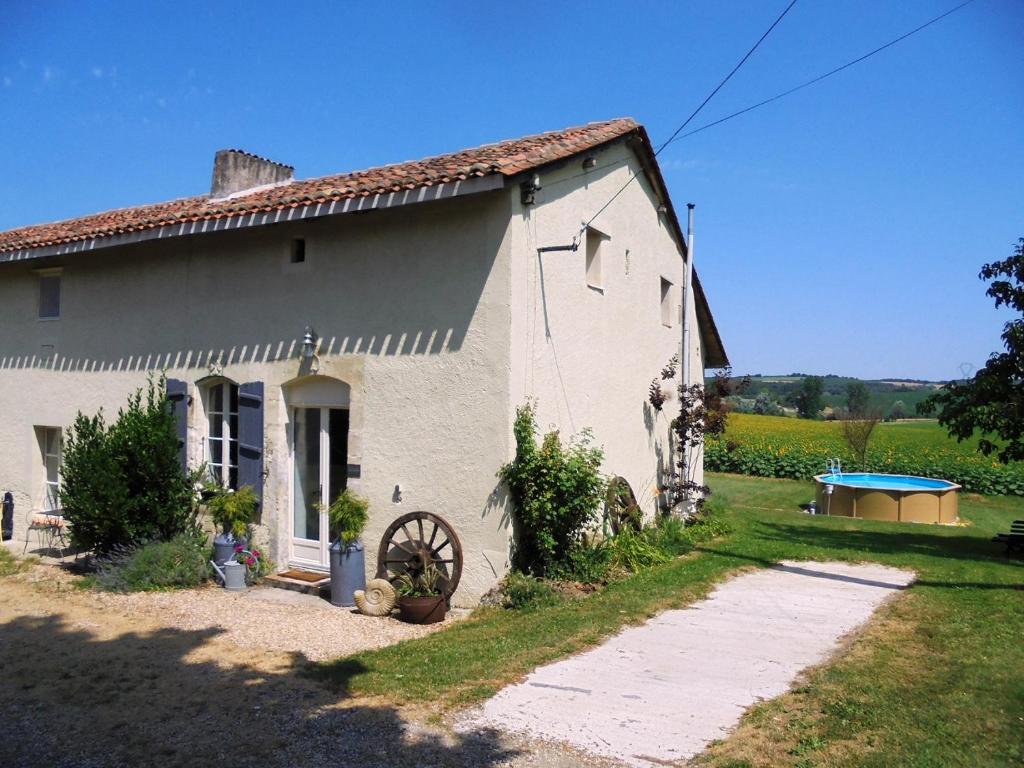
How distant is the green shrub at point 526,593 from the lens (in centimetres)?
834

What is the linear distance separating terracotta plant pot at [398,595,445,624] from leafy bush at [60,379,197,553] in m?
4.10

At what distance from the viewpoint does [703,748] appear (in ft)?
16.0

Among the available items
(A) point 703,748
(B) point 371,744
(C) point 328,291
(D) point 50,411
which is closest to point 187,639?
(B) point 371,744

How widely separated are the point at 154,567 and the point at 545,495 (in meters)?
5.05

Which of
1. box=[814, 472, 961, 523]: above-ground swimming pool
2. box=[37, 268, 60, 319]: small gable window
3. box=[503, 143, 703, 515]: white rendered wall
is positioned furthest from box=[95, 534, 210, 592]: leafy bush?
box=[814, 472, 961, 523]: above-ground swimming pool

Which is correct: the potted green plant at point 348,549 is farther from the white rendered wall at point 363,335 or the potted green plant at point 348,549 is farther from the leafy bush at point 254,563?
the leafy bush at point 254,563

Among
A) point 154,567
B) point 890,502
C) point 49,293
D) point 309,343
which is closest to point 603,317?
point 309,343

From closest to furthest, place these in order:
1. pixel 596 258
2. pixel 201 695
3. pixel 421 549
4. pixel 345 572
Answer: pixel 201 695, pixel 421 549, pixel 345 572, pixel 596 258

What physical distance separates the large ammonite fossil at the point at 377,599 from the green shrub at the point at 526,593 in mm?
1256

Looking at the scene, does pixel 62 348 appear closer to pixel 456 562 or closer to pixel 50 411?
pixel 50 411

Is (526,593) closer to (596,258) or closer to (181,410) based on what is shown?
(596,258)

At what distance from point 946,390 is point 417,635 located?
961 cm

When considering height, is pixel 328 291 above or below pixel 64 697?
above

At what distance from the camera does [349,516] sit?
921 centimetres
